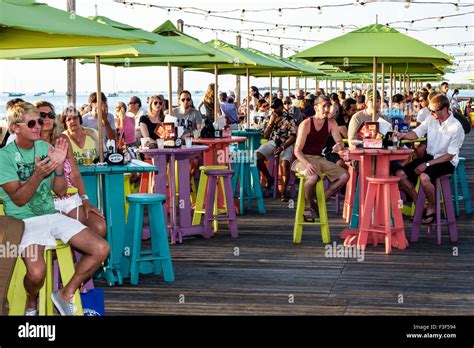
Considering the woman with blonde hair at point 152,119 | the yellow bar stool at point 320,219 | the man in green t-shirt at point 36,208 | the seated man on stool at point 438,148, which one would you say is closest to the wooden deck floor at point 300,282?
the yellow bar stool at point 320,219

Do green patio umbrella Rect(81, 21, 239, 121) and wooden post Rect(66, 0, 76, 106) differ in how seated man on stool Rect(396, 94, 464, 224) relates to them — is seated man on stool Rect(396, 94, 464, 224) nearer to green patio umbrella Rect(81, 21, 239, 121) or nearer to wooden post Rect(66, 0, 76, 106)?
green patio umbrella Rect(81, 21, 239, 121)

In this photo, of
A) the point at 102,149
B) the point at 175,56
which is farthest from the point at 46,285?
the point at 175,56

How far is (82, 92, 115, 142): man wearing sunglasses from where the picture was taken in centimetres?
996

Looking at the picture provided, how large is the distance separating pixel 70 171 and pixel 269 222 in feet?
15.6

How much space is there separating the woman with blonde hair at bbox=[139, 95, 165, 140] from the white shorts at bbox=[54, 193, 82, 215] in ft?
14.4

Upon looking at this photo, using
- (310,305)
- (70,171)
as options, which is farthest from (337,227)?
(70,171)

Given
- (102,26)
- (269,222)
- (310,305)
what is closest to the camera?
(102,26)

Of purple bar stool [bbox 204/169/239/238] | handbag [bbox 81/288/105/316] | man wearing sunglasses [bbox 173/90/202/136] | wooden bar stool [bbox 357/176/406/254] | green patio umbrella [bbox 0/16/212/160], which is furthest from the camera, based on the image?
man wearing sunglasses [bbox 173/90/202/136]

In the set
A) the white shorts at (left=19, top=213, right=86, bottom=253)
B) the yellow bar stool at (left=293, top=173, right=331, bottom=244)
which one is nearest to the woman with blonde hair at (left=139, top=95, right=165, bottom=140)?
the yellow bar stool at (left=293, top=173, right=331, bottom=244)

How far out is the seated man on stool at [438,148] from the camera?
9.48 meters

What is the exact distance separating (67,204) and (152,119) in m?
4.91

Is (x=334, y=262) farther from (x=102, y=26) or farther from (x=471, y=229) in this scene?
(x=102, y=26)

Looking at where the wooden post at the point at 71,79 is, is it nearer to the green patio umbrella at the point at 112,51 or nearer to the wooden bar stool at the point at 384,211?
the green patio umbrella at the point at 112,51
